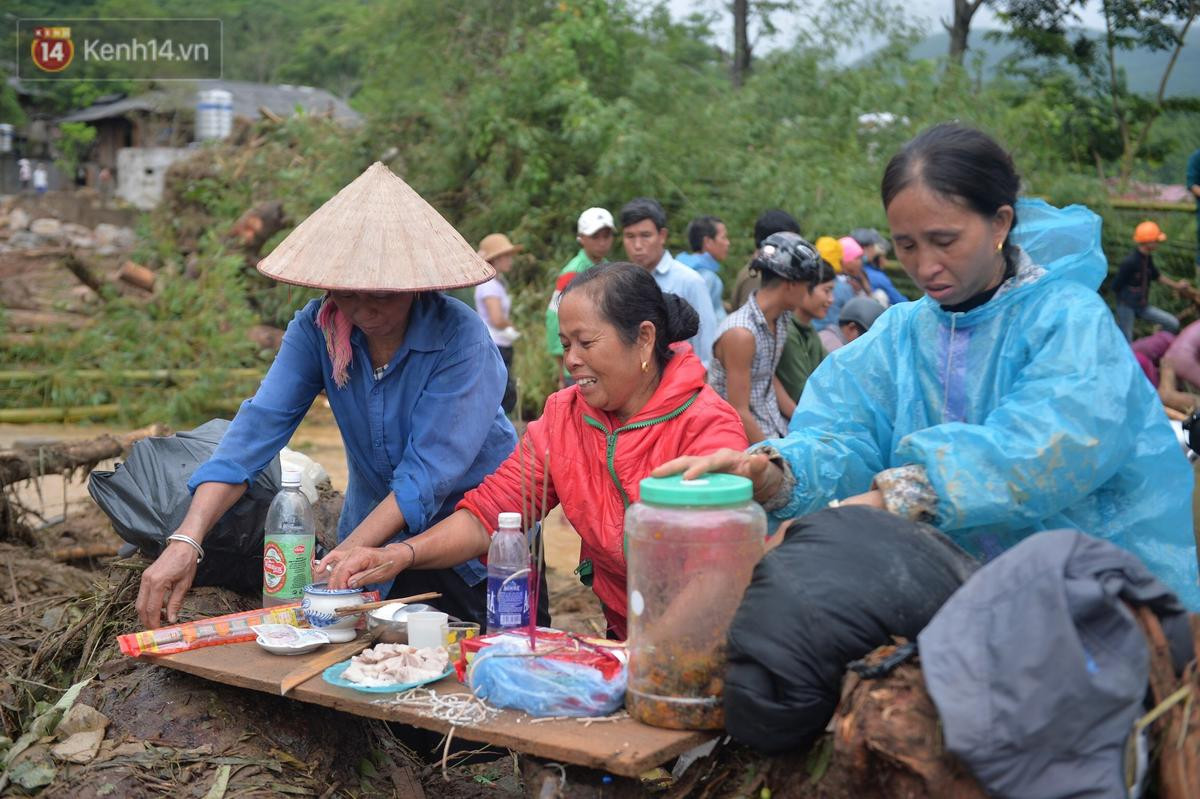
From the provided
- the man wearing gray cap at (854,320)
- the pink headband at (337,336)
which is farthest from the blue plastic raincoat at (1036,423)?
the man wearing gray cap at (854,320)

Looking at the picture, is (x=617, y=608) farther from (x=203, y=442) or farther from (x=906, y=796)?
(x=203, y=442)

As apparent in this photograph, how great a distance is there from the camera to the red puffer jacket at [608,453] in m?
3.14

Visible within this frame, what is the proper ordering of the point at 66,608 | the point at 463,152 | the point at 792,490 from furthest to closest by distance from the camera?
Result: the point at 463,152 → the point at 66,608 → the point at 792,490

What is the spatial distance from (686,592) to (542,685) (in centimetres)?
39

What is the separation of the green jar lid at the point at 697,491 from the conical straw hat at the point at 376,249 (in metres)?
1.24

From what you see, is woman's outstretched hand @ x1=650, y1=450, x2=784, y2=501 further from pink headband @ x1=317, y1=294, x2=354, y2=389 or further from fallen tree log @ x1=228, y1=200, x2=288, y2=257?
fallen tree log @ x1=228, y1=200, x2=288, y2=257

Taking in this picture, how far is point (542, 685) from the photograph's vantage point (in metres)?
2.60

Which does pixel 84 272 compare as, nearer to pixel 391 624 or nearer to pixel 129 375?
pixel 129 375

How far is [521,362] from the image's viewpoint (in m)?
12.4

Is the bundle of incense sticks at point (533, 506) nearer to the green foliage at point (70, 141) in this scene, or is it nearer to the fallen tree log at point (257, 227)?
the fallen tree log at point (257, 227)

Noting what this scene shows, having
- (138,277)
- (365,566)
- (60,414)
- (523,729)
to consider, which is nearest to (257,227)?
(138,277)

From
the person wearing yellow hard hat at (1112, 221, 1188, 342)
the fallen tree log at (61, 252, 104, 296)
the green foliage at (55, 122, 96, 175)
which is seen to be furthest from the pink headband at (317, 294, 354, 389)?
the green foliage at (55, 122, 96, 175)

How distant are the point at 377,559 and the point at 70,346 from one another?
11127 mm

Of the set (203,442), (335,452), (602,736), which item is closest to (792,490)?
(602,736)
